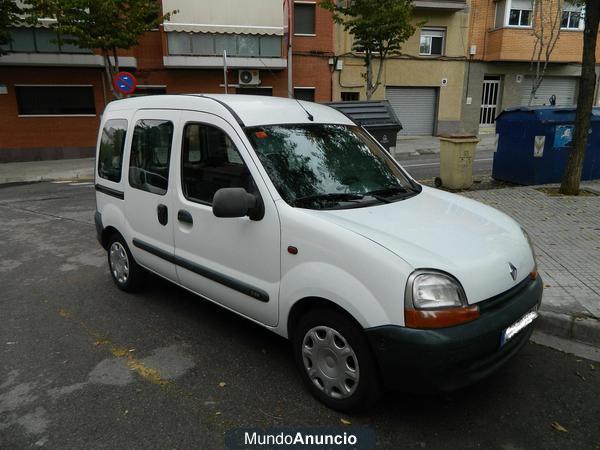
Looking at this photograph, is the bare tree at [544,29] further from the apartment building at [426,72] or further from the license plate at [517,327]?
the license plate at [517,327]

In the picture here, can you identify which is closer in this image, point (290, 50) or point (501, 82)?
point (290, 50)

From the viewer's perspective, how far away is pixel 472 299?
2568 mm

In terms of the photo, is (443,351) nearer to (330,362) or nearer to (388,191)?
(330,362)

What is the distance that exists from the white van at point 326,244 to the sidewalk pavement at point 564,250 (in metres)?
1.04

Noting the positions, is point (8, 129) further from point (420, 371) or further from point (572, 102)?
point (572, 102)

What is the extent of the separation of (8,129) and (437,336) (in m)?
19.8

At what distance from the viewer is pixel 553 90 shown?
23781 millimetres

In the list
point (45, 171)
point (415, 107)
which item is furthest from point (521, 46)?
point (45, 171)

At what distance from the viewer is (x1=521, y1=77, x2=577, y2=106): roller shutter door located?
23.2 meters

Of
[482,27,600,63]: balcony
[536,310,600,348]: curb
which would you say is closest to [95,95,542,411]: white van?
[536,310,600,348]: curb

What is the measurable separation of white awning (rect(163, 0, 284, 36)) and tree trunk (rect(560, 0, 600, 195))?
44.0 ft

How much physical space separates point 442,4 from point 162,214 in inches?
818

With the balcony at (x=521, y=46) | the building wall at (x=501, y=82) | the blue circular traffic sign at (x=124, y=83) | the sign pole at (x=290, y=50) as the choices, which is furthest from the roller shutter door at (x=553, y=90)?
the blue circular traffic sign at (x=124, y=83)

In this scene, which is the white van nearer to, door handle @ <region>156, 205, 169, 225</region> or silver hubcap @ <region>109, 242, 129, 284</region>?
door handle @ <region>156, 205, 169, 225</region>
